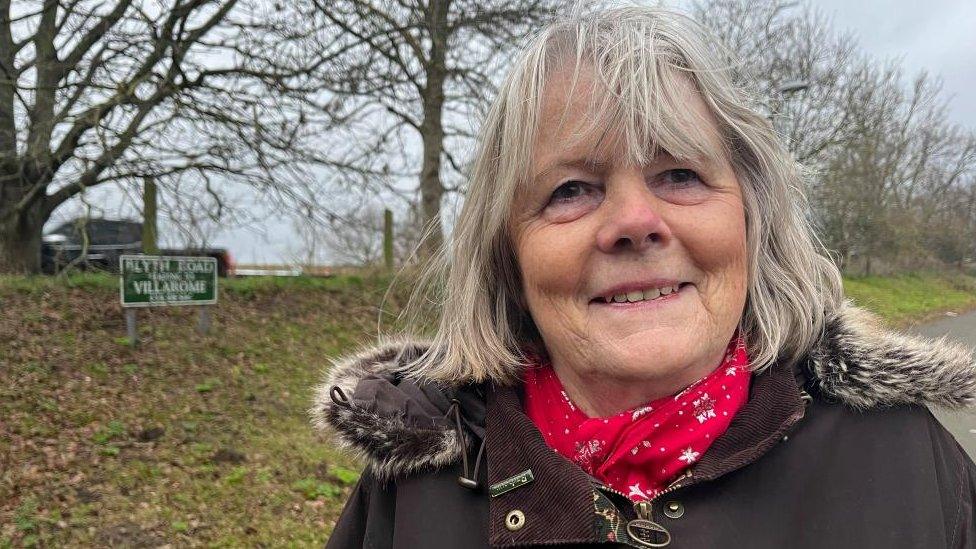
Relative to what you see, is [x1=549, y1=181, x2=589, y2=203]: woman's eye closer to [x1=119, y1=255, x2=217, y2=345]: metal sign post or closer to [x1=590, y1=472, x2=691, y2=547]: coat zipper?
[x1=590, y1=472, x2=691, y2=547]: coat zipper

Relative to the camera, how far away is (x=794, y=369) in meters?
1.36

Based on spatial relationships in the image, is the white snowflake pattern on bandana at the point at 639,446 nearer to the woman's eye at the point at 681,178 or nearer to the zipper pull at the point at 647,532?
the zipper pull at the point at 647,532

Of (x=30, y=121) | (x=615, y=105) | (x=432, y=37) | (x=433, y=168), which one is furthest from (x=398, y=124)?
(x=615, y=105)

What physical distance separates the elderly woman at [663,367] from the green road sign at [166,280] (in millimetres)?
5790

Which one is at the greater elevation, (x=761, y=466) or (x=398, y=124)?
(x=398, y=124)

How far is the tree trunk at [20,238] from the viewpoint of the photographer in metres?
7.65

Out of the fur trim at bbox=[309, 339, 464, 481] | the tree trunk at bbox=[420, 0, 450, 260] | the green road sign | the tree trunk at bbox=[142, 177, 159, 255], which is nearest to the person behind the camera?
the fur trim at bbox=[309, 339, 464, 481]

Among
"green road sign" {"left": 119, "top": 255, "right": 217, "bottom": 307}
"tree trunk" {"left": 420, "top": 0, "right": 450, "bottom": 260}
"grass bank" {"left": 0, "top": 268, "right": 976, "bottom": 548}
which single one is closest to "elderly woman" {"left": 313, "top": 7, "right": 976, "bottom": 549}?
"grass bank" {"left": 0, "top": 268, "right": 976, "bottom": 548}

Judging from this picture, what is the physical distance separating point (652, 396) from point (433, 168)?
8.95 metres

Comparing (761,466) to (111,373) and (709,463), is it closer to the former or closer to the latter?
(709,463)

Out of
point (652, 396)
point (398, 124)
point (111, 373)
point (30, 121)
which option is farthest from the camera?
point (398, 124)

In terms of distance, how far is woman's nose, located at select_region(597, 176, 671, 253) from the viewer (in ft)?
3.93

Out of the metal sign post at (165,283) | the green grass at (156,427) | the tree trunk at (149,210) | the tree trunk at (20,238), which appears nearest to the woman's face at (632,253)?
the green grass at (156,427)

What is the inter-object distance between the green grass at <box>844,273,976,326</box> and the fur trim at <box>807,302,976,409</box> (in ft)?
44.1
